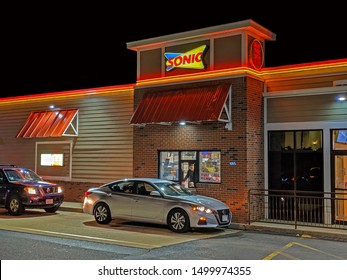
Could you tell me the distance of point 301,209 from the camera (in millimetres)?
15070

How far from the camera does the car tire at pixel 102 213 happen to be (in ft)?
47.7

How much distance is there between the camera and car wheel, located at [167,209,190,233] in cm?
1302

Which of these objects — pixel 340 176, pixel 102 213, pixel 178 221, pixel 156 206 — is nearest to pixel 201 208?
pixel 178 221

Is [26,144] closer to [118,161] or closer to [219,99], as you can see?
[118,161]

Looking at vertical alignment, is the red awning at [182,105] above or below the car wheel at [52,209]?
above

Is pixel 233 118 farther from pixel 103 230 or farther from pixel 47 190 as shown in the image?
pixel 47 190

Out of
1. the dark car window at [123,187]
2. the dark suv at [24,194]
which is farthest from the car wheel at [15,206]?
the dark car window at [123,187]

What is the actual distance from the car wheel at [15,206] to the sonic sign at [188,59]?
7.12 metres

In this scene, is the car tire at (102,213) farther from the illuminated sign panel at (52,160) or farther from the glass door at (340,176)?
the glass door at (340,176)

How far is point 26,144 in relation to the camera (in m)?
22.8

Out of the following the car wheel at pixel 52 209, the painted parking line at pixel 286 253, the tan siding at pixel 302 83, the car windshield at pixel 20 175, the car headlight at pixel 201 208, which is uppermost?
the tan siding at pixel 302 83

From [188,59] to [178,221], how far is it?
20.6 feet

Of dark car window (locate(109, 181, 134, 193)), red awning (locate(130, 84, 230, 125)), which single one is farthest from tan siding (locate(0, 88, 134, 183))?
dark car window (locate(109, 181, 134, 193))

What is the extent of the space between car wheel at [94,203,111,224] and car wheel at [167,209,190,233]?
7.40ft
